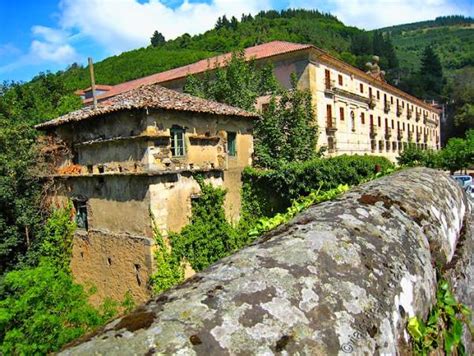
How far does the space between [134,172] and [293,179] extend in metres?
7.19

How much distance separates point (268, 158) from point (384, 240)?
1905 centimetres

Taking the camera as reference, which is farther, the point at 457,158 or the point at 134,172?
the point at 457,158

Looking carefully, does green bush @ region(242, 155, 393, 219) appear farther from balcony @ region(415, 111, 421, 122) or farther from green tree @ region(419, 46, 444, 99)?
green tree @ region(419, 46, 444, 99)

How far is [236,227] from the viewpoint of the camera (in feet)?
58.8

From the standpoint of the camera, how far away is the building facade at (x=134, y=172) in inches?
564

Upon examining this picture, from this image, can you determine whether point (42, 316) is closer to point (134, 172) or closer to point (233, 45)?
point (134, 172)

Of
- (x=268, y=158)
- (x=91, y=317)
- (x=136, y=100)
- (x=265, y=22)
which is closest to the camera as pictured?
(x=91, y=317)

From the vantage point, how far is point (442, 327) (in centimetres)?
214

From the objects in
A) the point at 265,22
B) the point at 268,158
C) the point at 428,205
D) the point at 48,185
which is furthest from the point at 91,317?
the point at 265,22

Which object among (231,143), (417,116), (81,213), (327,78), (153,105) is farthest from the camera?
(417,116)

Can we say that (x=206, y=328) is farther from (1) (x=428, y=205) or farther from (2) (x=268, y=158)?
(2) (x=268, y=158)

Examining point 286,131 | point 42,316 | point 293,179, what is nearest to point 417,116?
point 286,131

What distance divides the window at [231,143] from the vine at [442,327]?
16037mm

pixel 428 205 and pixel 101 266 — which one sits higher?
pixel 428 205
